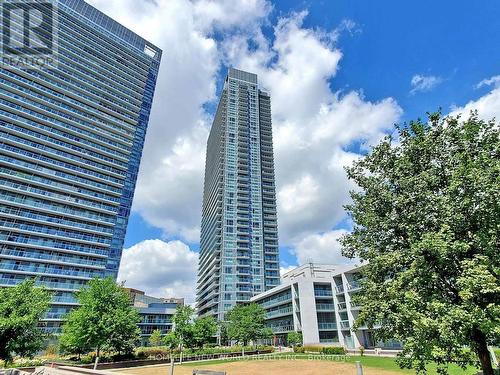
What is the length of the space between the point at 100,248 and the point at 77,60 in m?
66.5

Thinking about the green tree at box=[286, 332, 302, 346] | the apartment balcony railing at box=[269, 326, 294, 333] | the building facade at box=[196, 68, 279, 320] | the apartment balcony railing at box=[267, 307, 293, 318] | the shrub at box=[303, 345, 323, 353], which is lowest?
the shrub at box=[303, 345, 323, 353]

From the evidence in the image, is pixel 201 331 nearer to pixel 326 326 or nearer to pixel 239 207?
pixel 326 326

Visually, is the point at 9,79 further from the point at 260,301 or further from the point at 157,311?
the point at 260,301

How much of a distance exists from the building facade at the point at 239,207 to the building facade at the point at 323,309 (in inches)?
1122

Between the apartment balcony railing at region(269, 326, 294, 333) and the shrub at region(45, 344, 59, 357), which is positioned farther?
the apartment balcony railing at region(269, 326, 294, 333)

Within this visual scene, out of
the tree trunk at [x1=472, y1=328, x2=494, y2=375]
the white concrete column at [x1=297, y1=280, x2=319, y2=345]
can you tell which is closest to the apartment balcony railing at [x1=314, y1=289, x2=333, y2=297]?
the white concrete column at [x1=297, y1=280, x2=319, y2=345]

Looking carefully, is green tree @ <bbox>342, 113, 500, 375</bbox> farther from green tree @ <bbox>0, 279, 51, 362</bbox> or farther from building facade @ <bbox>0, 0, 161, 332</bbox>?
building facade @ <bbox>0, 0, 161, 332</bbox>

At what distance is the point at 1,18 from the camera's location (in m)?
87.7

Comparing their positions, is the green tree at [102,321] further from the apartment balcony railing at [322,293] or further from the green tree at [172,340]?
the apartment balcony railing at [322,293]

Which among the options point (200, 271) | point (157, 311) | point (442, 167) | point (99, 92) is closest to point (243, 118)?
point (99, 92)

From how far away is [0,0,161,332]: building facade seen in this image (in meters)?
72.8

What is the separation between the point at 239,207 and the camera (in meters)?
112

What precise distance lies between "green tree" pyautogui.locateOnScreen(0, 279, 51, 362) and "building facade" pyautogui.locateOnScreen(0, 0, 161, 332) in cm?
4873

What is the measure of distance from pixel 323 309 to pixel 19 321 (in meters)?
56.8
